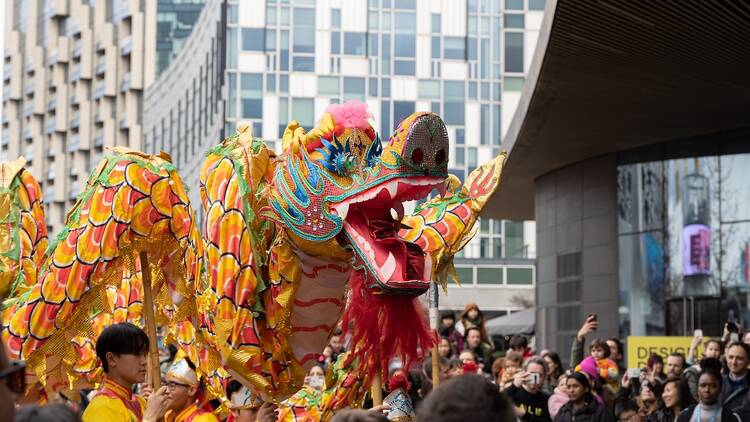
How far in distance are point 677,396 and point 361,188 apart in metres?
5.57

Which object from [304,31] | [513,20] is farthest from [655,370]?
[304,31]

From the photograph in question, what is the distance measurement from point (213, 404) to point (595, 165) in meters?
18.5

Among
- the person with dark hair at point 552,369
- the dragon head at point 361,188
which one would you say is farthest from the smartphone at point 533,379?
the dragon head at point 361,188

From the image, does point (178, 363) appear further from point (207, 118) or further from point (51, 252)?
point (207, 118)

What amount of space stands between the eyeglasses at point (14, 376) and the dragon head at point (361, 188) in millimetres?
3360

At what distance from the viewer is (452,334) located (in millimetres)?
15617

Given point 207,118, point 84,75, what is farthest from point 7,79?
point 207,118

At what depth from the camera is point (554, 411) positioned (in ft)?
40.2

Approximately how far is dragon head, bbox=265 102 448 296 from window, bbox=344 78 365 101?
41.8 m

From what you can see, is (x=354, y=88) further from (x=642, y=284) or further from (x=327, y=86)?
(x=642, y=284)

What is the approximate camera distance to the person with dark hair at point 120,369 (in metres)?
6.72

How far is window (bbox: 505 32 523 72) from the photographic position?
157 ft

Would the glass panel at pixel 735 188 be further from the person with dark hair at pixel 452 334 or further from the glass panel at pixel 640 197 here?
the person with dark hair at pixel 452 334

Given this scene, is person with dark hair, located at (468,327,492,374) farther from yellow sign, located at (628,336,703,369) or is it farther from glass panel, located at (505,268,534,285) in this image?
glass panel, located at (505,268,534,285)
